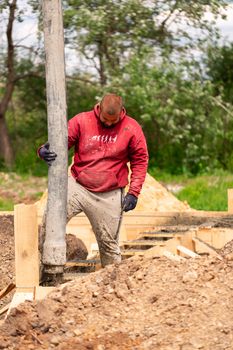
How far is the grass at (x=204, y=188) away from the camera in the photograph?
16.0m

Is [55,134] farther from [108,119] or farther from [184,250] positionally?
[184,250]

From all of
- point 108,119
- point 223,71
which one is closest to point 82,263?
point 108,119

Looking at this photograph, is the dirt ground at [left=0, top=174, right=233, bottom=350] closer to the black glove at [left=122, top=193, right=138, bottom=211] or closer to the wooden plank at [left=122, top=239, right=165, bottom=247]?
the black glove at [left=122, top=193, right=138, bottom=211]

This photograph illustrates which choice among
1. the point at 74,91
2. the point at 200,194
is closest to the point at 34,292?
the point at 200,194

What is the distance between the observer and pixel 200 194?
17.0 m

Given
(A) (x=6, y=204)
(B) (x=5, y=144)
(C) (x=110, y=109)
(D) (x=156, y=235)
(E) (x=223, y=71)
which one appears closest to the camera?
(C) (x=110, y=109)

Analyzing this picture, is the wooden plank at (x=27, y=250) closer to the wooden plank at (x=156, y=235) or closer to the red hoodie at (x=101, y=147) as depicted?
the red hoodie at (x=101, y=147)

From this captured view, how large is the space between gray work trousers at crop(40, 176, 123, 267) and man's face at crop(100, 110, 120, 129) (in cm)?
56

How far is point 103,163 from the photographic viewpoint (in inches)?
329

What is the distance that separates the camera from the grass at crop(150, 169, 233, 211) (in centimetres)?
1598

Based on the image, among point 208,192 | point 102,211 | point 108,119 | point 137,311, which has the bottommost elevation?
point 208,192

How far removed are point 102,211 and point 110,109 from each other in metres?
0.89

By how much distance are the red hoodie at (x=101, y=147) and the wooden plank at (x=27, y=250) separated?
84 centimetres

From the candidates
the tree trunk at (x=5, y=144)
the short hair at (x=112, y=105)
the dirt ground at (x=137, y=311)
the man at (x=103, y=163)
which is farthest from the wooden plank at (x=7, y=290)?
the tree trunk at (x=5, y=144)
